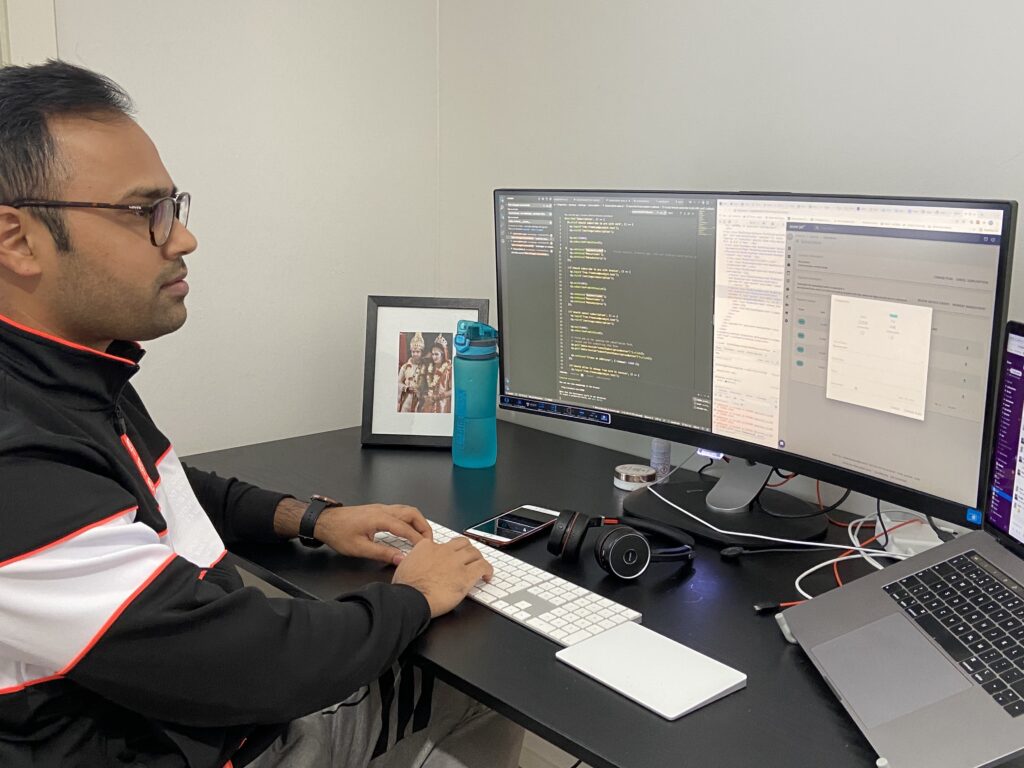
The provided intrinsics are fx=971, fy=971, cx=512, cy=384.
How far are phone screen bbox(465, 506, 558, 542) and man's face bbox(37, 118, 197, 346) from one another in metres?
0.56

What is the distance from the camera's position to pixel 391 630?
1.09 meters

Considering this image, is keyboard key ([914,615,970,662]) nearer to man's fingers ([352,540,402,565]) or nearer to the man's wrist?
man's fingers ([352,540,402,565])

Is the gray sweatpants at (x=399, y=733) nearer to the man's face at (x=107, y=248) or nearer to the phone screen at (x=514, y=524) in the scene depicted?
the phone screen at (x=514, y=524)

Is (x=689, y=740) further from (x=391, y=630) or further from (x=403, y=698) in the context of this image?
(x=403, y=698)

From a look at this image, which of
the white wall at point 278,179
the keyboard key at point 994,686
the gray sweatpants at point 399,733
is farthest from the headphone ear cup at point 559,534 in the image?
the white wall at point 278,179

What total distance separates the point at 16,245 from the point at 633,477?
1021mm

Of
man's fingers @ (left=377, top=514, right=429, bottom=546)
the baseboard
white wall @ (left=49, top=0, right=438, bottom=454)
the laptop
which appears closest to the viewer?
the laptop

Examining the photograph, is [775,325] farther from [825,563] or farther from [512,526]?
[512,526]

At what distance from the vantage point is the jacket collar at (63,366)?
40.0 inches

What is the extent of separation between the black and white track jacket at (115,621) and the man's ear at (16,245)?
74 millimetres

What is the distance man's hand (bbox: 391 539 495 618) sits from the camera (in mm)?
1198

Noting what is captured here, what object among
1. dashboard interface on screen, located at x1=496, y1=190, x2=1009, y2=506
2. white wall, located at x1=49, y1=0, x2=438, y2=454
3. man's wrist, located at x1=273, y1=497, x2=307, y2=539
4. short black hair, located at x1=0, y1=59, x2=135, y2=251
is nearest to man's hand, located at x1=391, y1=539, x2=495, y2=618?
man's wrist, located at x1=273, y1=497, x2=307, y2=539

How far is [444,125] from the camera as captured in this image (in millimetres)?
2230

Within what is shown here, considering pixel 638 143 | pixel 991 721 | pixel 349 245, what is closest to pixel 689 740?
pixel 991 721
